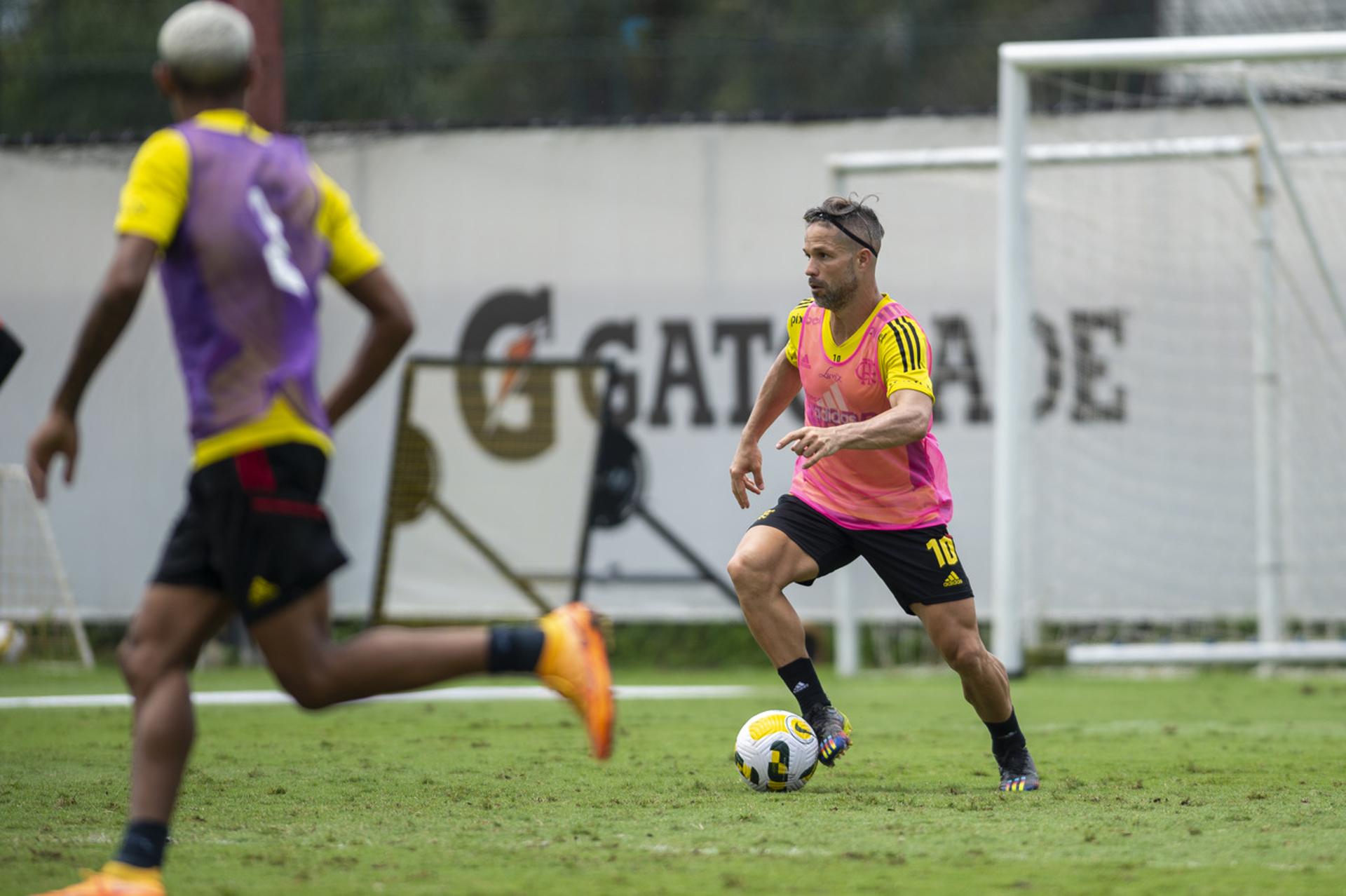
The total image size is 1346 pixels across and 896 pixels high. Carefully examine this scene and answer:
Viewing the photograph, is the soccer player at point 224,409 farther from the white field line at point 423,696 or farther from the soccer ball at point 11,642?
the soccer ball at point 11,642

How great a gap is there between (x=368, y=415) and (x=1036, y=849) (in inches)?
357

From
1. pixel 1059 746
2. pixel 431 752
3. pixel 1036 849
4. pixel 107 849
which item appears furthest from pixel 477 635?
pixel 1059 746

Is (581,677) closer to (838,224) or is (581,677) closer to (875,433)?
(875,433)

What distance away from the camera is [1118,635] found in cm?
1241

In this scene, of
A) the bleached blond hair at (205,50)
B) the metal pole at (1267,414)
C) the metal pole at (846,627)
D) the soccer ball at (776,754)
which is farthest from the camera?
the metal pole at (846,627)

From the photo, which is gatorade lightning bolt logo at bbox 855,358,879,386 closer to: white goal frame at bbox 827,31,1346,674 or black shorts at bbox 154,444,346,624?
black shorts at bbox 154,444,346,624

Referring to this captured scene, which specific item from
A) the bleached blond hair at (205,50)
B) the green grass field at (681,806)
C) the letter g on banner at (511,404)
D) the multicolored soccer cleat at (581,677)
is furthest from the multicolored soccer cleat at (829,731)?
the letter g on banner at (511,404)

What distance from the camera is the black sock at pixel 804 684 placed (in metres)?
6.39

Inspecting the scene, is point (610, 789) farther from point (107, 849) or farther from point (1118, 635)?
point (1118, 635)

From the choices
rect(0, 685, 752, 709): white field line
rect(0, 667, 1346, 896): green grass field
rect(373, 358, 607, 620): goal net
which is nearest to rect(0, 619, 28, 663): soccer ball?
rect(0, 685, 752, 709): white field line

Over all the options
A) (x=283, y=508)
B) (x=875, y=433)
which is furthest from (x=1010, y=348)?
(x=283, y=508)

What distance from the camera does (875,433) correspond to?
584cm

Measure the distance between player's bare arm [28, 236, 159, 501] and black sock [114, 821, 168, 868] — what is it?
0.83m

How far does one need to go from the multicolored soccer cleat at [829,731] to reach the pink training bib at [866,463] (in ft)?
2.27
